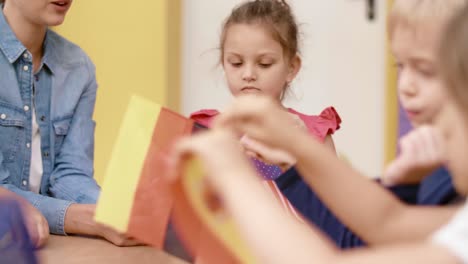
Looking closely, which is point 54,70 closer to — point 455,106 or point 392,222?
point 392,222

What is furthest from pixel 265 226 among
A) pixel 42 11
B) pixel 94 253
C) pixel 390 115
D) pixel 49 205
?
pixel 390 115

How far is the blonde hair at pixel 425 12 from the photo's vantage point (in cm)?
84

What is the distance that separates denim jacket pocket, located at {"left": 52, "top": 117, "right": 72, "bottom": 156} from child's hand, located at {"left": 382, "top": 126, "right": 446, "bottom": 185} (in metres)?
0.86

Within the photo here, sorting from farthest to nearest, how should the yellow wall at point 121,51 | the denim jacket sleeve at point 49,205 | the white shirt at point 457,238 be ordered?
the yellow wall at point 121,51 < the denim jacket sleeve at point 49,205 < the white shirt at point 457,238

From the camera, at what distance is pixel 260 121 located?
2.37 ft

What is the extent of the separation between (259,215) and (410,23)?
12.8 inches

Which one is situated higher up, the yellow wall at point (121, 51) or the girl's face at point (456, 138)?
the girl's face at point (456, 138)

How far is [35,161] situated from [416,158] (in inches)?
36.4

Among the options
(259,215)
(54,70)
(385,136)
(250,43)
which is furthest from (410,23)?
(385,136)

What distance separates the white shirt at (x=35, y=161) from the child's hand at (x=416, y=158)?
34.4 inches

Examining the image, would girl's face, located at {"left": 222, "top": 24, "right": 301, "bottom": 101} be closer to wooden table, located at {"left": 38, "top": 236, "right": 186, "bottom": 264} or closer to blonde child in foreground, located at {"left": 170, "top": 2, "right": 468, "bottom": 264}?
wooden table, located at {"left": 38, "top": 236, "right": 186, "bottom": 264}

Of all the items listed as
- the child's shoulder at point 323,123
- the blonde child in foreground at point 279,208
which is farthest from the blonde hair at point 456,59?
the child's shoulder at point 323,123

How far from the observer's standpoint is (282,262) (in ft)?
1.99

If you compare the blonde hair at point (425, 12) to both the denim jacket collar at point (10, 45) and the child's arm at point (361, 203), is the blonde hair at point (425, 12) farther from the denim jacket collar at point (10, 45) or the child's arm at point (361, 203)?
the denim jacket collar at point (10, 45)
